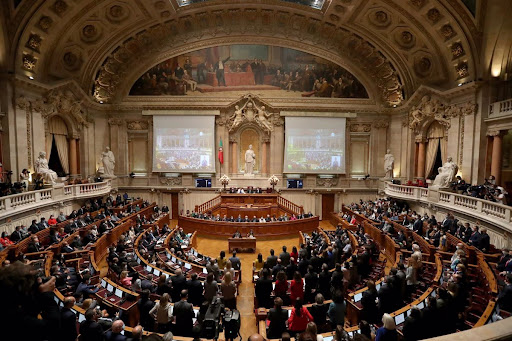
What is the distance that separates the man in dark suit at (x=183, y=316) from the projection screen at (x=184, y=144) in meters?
17.4

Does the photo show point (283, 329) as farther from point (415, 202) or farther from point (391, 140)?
point (391, 140)

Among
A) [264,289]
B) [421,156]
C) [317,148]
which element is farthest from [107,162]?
[421,156]

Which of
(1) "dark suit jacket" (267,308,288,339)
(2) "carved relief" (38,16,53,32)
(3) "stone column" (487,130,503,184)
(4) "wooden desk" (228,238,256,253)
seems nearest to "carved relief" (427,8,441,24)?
(3) "stone column" (487,130,503,184)

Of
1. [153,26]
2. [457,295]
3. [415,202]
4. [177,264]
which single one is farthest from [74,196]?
[415,202]

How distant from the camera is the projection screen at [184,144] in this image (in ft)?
74.1

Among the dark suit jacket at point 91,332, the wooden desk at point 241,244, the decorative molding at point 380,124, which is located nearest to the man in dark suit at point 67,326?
the dark suit jacket at point 91,332

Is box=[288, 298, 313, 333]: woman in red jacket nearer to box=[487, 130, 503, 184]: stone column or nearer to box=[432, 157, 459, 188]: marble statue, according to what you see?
box=[432, 157, 459, 188]: marble statue

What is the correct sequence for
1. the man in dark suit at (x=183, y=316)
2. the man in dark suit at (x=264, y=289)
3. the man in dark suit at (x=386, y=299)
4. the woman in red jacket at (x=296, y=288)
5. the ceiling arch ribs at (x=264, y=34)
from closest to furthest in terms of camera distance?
the man in dark suit at (x=183, y=316)
the man in dark suit at (x=386, y=299)
the woman in red jacket at (x=296, y=288)
the man in dark suit at (x=264, y=289)
the ceiling arch ribs at (x=264, y=34)

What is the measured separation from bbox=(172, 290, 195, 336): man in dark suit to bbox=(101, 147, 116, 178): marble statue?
60.2 ft

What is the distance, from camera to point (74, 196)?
53.4 ft

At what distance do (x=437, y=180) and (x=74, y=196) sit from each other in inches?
797

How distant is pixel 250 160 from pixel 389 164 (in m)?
10.6

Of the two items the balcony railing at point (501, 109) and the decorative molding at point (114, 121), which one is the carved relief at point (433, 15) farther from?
the decorative molding at point (114, 121)

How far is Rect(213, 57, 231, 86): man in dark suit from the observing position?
2248 centimetres
